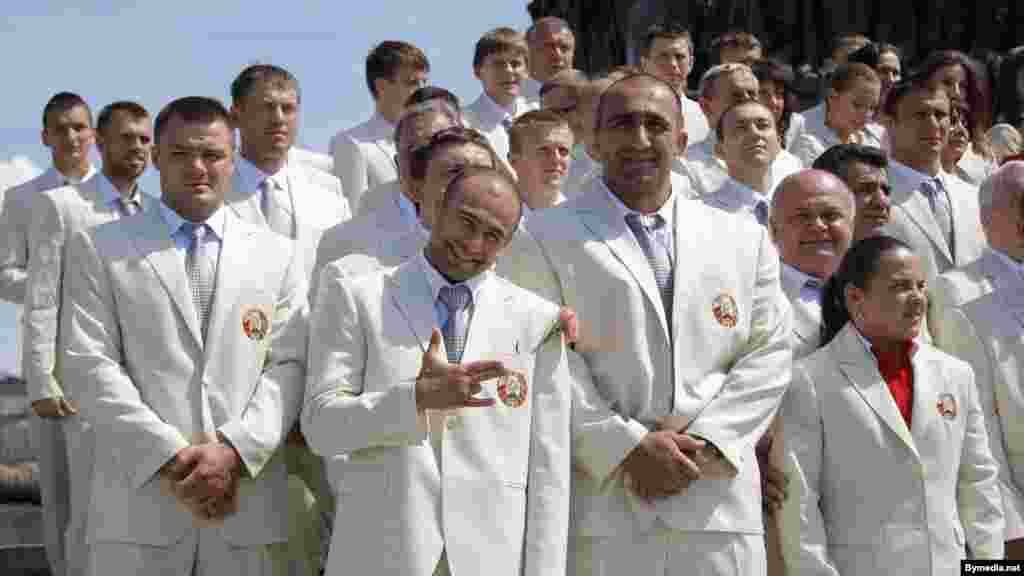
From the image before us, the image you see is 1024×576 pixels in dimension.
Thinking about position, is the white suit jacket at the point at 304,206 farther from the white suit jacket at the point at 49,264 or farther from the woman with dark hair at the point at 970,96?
the woman with dark hair at the point at 970,96

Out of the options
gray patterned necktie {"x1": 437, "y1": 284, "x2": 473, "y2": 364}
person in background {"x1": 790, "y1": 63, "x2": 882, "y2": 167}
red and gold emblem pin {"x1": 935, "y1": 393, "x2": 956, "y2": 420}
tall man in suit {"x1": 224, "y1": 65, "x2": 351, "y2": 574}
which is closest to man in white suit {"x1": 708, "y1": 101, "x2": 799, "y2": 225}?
person in background {"x1": 790, "y1": 63, "x2": 882, "y2": 167}

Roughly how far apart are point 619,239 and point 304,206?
2.24 meters

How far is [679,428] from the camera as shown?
506cm

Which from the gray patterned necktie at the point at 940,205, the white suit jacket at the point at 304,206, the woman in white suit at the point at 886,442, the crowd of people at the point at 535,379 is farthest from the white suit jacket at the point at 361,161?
the woman in white suit at the point at 886,442

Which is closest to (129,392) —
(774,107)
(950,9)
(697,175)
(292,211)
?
(292,211)

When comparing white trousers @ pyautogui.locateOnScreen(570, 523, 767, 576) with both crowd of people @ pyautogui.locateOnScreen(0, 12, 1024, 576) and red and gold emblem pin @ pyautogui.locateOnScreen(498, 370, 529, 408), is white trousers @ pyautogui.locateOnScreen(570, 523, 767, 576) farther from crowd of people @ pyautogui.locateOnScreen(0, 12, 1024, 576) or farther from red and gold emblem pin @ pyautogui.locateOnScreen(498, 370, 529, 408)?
red and gold emblem pin @ pyautogui.locateOnScreen(498, 370, 529, 408)

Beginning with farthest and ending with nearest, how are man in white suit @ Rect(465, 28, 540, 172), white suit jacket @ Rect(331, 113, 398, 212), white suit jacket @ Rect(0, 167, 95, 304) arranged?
man in white suit @ Rect(465, 28, 540, 172) < white suit jacket @ Rect(331, 113, 398, 212) < white suit jacket @ Rect(0, 167, 95, 304)

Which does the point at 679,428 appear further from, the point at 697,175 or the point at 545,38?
the point at 545,38

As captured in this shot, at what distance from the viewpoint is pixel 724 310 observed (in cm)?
523

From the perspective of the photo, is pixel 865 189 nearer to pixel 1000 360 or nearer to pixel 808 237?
pixel 808 237

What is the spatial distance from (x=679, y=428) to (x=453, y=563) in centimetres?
85

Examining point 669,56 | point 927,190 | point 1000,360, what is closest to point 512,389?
point 1000,360

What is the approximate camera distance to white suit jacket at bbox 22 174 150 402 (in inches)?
291

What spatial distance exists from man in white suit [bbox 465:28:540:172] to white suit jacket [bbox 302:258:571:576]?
441 centimetres
